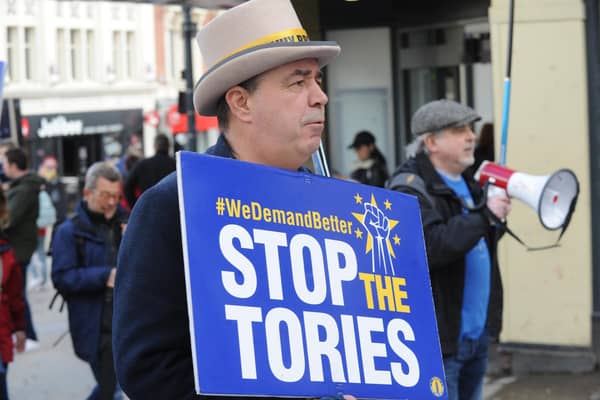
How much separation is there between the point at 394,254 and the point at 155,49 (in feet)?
139

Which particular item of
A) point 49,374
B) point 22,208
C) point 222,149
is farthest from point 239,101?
point 22,208

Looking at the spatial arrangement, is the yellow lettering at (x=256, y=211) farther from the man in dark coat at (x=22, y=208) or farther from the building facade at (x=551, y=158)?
the man in dark coat at (x=22, y=208)

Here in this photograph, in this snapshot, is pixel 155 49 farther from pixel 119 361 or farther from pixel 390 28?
pixel 119 361

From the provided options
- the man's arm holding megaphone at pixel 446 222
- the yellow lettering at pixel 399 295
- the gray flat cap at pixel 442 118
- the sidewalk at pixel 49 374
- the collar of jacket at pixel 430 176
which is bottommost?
the sidewalk at pixel 49 374

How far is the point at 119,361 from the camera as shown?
2553 mm

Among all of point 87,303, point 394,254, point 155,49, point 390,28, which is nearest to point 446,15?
point 390,28

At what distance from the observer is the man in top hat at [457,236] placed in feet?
16.6

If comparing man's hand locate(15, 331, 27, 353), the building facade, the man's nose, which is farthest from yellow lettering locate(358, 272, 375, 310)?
the building facade

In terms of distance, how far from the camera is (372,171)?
11.3m

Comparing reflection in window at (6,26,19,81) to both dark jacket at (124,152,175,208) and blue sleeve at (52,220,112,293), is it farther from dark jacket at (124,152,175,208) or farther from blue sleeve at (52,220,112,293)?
blue sleeve at (52,220,112,293)

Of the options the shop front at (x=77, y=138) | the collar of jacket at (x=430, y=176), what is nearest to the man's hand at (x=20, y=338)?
the collar of jacket at (x=430, y=176)

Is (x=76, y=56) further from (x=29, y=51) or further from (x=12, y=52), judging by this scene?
(x=12, y=52)

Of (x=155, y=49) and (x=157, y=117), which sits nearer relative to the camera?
(x=157, y=117)

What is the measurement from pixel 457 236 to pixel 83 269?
96.3 inches
